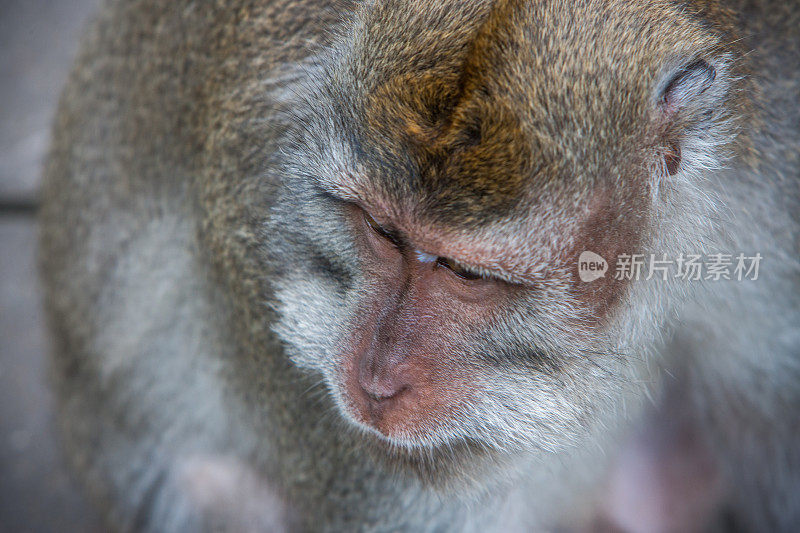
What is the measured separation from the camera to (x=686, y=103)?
1.45m

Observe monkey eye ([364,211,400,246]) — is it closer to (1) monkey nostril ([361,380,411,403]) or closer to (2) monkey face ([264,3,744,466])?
(2) monkey face ([264,3,744,466])

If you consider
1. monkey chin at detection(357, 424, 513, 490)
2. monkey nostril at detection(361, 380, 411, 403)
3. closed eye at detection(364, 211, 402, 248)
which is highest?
closed eye at detection(364, 211, 402, 248)

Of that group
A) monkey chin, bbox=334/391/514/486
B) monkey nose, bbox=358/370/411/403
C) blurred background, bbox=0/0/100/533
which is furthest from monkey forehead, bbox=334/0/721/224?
blurred background, bbox=0/0/100/533

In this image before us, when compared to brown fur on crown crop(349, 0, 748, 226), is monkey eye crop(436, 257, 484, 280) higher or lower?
lower

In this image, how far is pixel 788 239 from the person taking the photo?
192 cm

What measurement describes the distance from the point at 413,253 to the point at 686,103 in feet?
1.74

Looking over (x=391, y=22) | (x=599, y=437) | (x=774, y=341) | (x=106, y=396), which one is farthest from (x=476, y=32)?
(x=106, y=396)

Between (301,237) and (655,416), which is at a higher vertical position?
(301,237)

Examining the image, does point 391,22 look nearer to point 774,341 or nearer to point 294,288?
point 294,288

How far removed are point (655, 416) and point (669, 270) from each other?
3.73 feet

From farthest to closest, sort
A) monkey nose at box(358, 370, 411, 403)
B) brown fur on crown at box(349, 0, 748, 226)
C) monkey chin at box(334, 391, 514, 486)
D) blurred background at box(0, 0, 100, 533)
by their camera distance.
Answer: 1. blurred background at box(0, 0, 100, 533)
2. monkey chin at box(334, 391, 514, 486)
3. monkey nose at box(358, 370, 411, 403)
4. brown fur on crown at box(349, 0, 748, 226)

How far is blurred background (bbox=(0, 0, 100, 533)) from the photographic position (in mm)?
3016

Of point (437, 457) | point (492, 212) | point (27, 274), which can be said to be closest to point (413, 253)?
point (492, 212)

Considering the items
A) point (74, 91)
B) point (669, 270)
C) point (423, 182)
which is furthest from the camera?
point (74, 91)
